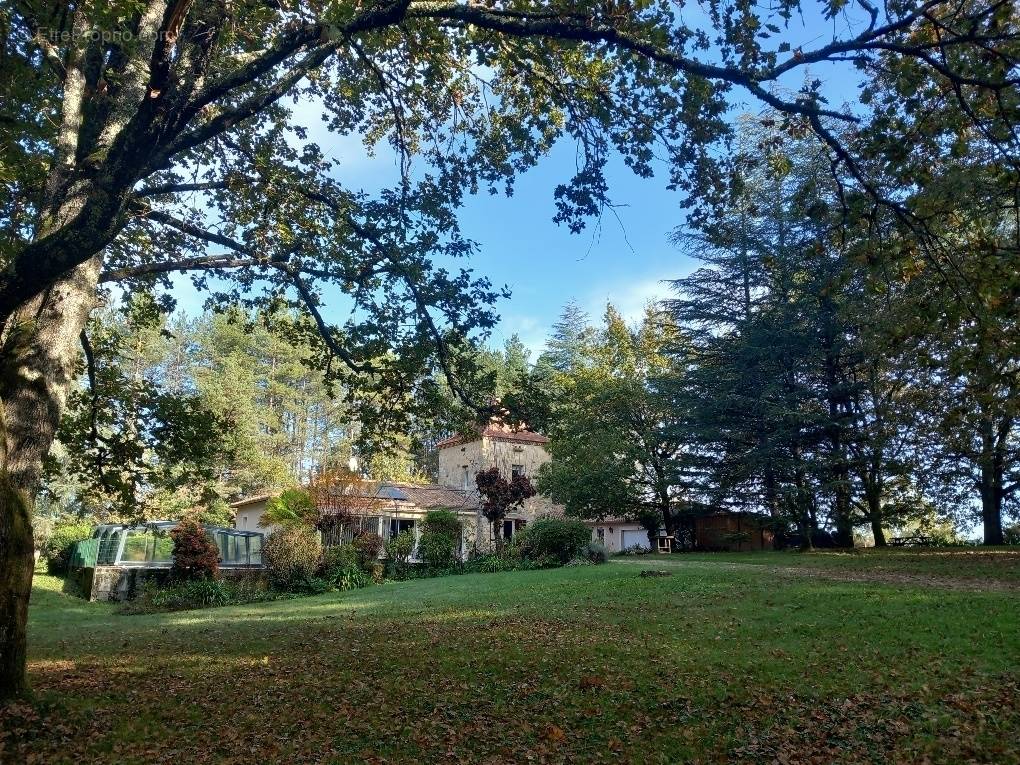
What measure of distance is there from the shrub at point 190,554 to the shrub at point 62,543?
27.0 ft

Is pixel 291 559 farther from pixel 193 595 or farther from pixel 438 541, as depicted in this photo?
Result: pixel 438 541

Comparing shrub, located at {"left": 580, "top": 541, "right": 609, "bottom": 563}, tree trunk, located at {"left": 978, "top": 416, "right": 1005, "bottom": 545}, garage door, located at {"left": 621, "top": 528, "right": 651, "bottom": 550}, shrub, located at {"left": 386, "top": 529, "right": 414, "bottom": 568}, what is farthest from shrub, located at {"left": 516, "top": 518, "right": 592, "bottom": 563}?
garage door, located at {"left": 621, "top": 528, "right": 651, "bottom": 550}

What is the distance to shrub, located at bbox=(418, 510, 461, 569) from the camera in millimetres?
26859

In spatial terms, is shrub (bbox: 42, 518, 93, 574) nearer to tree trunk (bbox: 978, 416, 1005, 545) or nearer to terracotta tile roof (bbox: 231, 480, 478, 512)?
terracotta tile roof (bbox: 231, 480, 478, 512)

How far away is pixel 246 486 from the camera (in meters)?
44.1

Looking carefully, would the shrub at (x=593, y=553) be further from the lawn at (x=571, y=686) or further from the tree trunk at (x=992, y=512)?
the tree trunk at (x=992, y=512)

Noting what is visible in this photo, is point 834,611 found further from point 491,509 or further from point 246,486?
point 246,486

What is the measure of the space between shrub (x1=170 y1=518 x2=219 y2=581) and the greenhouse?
541 mm

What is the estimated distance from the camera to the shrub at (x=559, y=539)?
2461cm

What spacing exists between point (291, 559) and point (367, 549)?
3.57m

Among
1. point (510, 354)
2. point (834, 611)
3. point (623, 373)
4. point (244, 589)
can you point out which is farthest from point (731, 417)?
point (510, 354)

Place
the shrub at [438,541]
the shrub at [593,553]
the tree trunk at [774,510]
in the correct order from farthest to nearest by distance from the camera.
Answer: the shrub at [438,541], the shrub at [593,553], the tree trunk at [774,510]

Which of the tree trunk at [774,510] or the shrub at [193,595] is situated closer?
the shrub at [193,595]

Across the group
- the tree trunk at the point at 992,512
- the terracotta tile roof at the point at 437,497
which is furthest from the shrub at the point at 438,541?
the tree trunk at the point at 992,512
